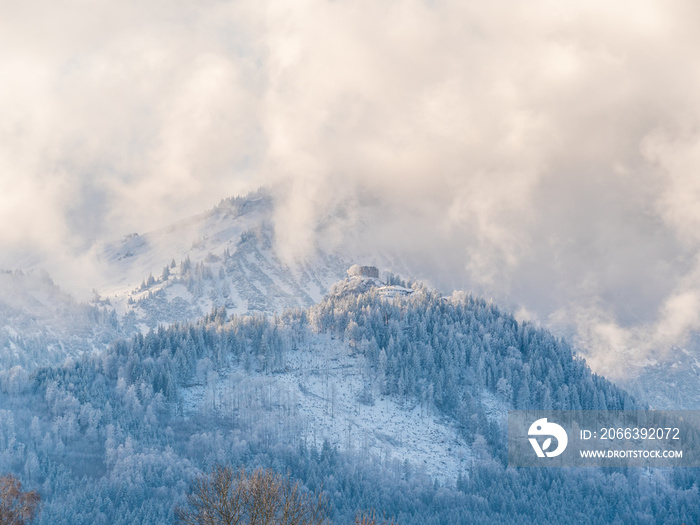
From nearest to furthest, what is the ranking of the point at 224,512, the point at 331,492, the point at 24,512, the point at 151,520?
the point at 224,512, the point at 24,512, the point at 151,520, the point at 331,492

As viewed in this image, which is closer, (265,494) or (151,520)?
(265,494)

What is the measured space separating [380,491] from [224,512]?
139m

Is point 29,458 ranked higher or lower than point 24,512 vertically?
higher

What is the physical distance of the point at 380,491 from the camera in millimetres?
199125

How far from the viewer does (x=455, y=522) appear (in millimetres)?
190375

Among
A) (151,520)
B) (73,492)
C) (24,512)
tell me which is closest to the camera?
(24,512)

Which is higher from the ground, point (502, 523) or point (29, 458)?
point (29, 458)

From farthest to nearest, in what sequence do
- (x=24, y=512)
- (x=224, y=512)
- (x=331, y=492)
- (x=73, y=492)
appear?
(x=331, y=492), (x=73, y=492), (x=24, y=512), (x=224, y=512)

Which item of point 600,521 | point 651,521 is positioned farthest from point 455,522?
point 651,521

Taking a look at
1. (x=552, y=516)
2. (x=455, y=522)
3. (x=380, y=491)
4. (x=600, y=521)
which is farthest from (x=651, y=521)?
(x=380, y=491)

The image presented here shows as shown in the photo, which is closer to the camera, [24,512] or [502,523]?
[24,512]

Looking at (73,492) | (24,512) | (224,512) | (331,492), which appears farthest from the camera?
(331,492)

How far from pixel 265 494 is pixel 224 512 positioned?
396 centimetres

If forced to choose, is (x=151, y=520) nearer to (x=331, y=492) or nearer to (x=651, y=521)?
(x=331, y=492)
